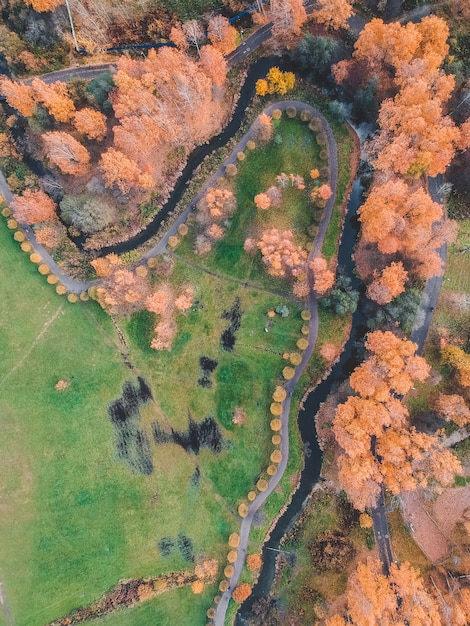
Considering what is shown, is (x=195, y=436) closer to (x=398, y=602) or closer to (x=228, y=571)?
(x=228, y=571)

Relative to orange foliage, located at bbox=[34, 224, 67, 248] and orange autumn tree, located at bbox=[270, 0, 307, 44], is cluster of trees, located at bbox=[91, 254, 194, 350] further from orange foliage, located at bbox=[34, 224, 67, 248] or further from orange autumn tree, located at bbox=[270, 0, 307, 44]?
orange autumn tree, located at bbox=[270, 0, 307, 44]

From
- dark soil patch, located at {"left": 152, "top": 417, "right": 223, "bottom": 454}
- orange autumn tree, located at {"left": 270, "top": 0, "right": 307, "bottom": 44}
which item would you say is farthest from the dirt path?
orange autumn tree, located at {"left": 270, "top": 0, "right": 307, "bottom": 44}

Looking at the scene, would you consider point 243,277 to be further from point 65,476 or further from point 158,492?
point 65,476

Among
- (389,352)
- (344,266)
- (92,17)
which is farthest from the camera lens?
(344,266)

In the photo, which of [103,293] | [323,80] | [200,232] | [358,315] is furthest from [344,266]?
[103,293]

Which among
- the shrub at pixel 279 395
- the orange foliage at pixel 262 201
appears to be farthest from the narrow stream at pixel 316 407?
the orange foliage at pixel 262 201

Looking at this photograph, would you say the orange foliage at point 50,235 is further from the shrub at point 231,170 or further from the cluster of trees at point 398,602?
the cluster of trees at point 398,602

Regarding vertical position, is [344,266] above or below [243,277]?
above
